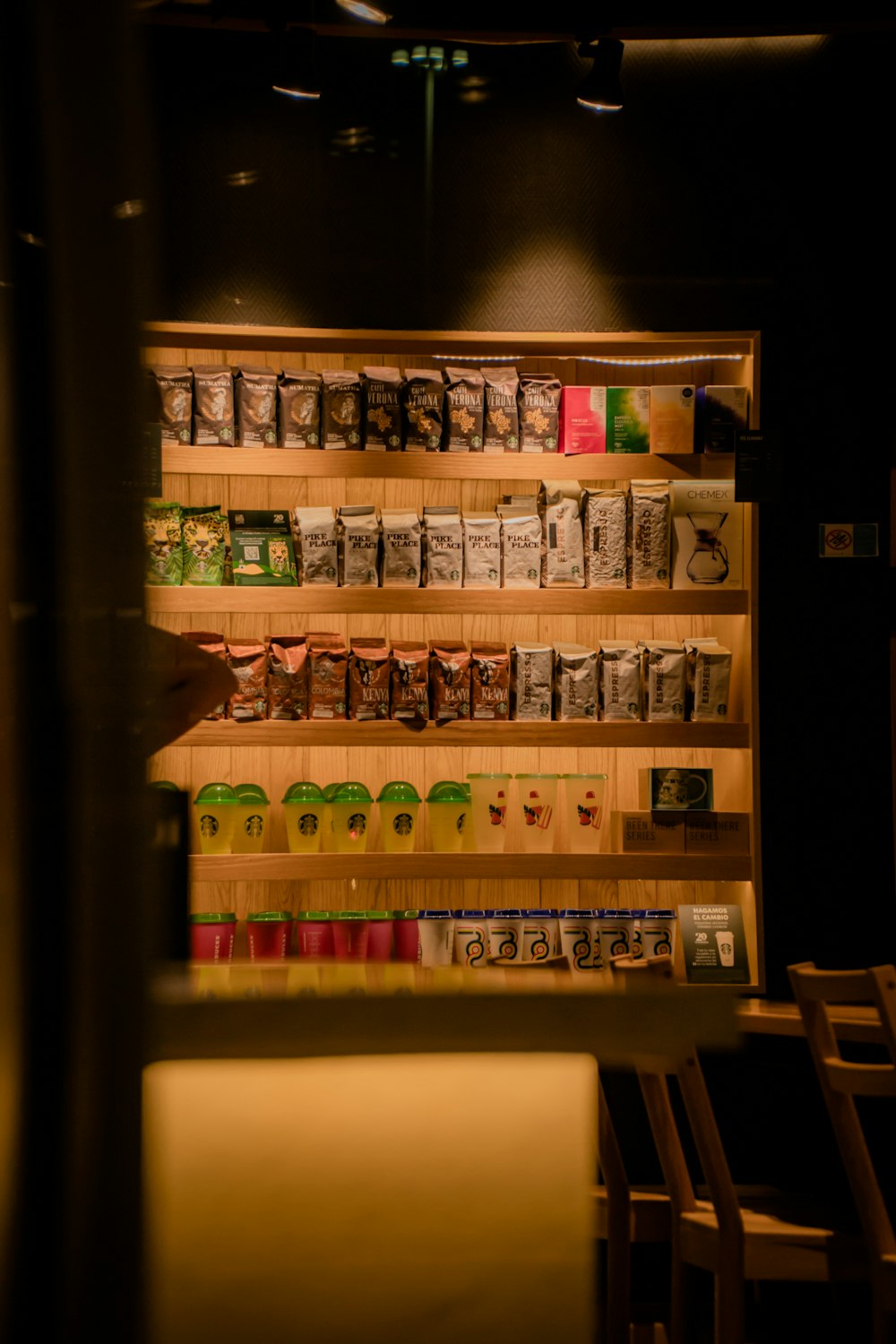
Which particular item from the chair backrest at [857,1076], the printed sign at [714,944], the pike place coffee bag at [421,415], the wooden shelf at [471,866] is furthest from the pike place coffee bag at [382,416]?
the chair backrest at [857,1076]

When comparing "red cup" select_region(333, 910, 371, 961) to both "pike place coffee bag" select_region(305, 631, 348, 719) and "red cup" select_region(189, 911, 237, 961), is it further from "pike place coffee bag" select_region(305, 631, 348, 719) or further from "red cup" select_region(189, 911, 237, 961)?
"pike place coffee bag" select_region(305, 631, 348, 719)

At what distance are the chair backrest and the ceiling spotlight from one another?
7.94 feet

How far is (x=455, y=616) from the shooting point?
3.54 m

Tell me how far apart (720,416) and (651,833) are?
3.87 ft

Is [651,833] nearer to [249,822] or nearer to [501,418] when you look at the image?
[249,822]

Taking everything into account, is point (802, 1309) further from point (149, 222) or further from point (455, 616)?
point (149, 222)

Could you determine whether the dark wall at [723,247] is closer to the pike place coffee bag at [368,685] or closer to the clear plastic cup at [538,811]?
the clear plastic cup at [538,811]

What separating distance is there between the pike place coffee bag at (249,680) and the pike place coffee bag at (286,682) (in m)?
0.02

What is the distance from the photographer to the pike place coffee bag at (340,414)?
3258mm

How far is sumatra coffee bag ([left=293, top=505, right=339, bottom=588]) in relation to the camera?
3.25 m

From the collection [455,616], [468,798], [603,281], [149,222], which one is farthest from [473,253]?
[149,222]

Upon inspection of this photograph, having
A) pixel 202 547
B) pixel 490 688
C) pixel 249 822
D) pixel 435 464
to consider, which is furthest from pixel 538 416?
pixel 249 822

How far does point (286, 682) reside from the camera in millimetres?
3232

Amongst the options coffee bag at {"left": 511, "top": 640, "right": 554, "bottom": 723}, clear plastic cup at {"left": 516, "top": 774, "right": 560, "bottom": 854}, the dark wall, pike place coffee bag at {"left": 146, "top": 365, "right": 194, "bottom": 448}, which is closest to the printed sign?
the dark wall
